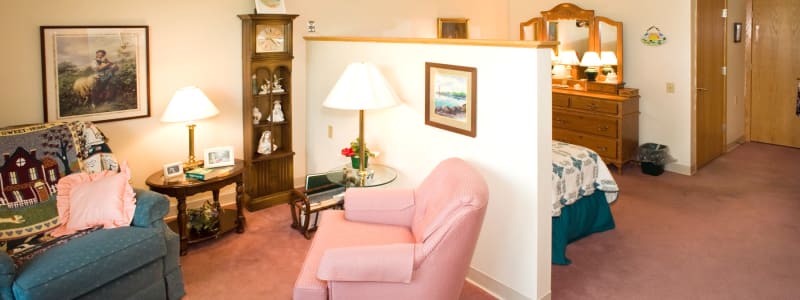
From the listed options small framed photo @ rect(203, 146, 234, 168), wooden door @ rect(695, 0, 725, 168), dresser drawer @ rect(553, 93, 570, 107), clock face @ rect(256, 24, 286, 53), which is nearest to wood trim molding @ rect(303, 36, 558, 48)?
clock face @ rect(256, 24, 286, 53)

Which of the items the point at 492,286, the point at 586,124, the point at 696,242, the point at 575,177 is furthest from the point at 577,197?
the point at 586,124

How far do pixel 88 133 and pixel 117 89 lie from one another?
0.72 meters

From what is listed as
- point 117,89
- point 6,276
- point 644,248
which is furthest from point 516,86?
point 117,89

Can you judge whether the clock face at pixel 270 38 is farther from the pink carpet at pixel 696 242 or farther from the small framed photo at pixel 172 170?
the pink carpet at pixel 696 242

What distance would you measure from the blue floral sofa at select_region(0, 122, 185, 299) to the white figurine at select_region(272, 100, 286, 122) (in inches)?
61.0

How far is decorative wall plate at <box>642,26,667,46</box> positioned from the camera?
19.5 ft

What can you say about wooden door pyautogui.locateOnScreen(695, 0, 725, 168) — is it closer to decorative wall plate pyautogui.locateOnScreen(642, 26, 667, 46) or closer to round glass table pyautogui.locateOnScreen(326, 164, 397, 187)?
decorative wall plate pyautogui.locateOnScreen(642, 26, 667, 46)

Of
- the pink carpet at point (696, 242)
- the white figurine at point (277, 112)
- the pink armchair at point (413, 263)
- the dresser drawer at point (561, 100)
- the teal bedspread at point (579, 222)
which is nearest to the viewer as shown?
the pink armchair at point (413, 263)

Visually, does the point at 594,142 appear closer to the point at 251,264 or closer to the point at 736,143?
the point at 736,143

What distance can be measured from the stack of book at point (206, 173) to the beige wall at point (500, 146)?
4.11 feet

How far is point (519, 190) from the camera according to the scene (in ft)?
10.4

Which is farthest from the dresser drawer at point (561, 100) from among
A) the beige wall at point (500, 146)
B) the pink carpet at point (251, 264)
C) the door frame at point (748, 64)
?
the pink carpet at point (251, 264)

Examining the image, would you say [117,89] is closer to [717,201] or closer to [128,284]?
[128,284]

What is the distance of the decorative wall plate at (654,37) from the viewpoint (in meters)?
5.95
